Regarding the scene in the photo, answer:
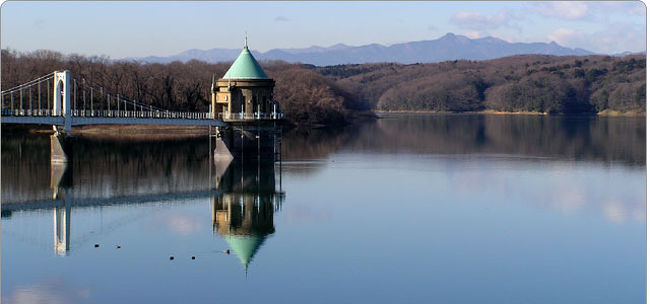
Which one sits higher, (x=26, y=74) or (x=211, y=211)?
(x=26, y=74)

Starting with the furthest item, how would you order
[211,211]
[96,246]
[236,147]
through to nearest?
[236,147] < [211,211] < [96,246]

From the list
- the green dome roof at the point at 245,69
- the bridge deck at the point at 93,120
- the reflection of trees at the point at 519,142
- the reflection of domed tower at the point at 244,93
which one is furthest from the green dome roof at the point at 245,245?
the reflection of trees at the point at 519,142

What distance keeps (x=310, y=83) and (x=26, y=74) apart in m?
47.3

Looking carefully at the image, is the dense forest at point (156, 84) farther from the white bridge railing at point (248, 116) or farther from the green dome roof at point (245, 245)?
the green dome roof at point (245, 245)

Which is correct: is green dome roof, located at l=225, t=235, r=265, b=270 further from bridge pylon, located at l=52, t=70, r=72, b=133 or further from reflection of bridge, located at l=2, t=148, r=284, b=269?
bridge pylon, located at l=52, t=70, r=72, b=133

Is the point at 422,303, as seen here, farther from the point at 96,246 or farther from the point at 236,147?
the point at 236,147

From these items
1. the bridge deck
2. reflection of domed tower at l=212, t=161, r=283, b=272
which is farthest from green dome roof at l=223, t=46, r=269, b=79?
reflection of domed tower at l=212, t=161, r=283, b=272

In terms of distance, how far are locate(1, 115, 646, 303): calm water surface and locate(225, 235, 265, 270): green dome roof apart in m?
0.10

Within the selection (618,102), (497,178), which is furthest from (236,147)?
Result: (618,102)

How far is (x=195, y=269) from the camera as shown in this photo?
27.9 meters

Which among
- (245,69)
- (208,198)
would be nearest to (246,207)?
(208,198)

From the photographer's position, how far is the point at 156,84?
335ft

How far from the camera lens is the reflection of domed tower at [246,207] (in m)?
32.6

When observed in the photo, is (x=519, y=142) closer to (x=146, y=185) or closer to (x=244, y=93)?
(x=244, y=93)
